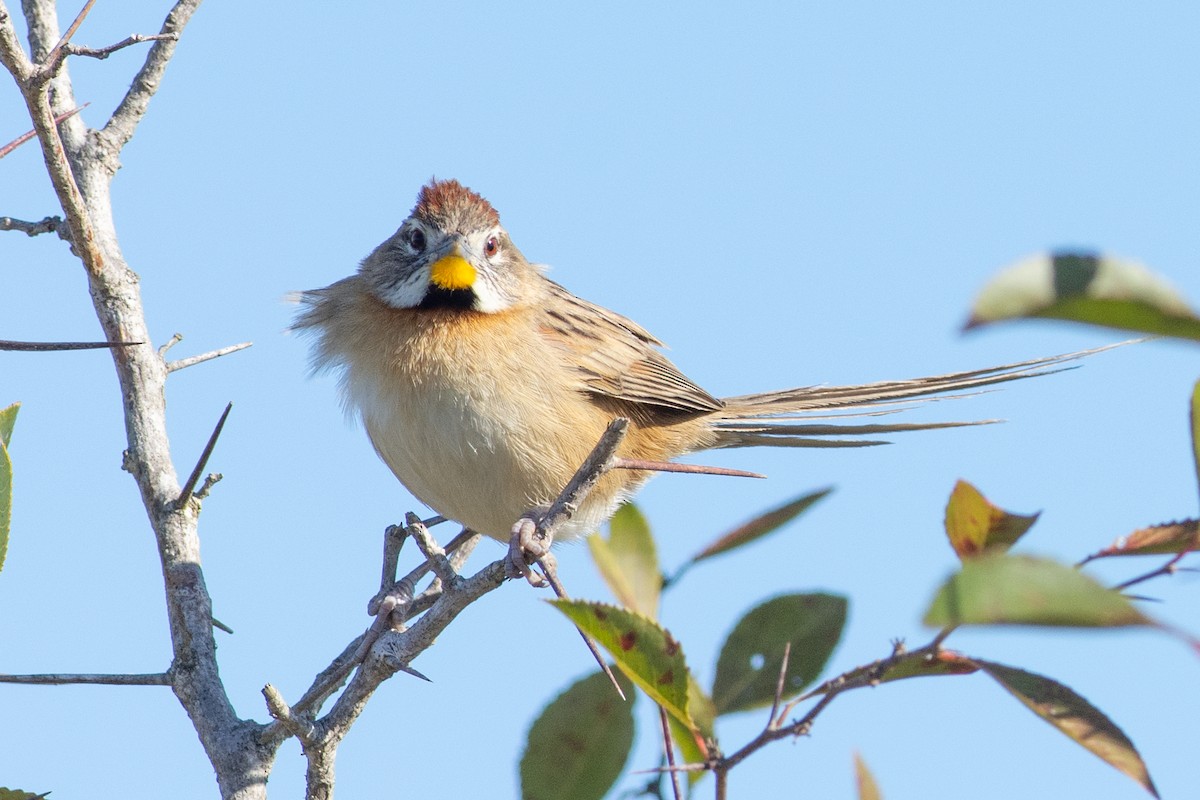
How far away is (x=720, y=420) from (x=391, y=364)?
5.25 ft

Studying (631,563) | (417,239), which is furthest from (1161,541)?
(417,239)

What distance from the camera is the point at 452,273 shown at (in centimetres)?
486

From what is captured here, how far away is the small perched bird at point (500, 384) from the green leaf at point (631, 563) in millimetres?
2218

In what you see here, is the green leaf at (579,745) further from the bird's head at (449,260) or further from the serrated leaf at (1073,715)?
the bird's head at (449,260)

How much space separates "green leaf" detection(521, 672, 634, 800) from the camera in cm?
175

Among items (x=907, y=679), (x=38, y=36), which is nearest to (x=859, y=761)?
(x=907, y=679)

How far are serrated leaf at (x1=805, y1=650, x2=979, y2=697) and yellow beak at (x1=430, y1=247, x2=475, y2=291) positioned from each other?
132 inches

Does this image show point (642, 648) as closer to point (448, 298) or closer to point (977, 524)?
point (977, 524)

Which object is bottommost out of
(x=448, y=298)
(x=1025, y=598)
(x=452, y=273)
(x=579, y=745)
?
(x=1025, y=598)

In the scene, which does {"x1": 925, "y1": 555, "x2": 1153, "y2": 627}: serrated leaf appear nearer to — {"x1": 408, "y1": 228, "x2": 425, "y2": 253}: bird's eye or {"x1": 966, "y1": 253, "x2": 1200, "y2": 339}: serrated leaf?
{"x1": 966, "y1": 253, "x2": 1200, "y2": 339}: serrated leaf

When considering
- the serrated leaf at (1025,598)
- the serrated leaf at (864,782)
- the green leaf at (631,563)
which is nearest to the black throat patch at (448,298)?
the green leaf at (631,563)

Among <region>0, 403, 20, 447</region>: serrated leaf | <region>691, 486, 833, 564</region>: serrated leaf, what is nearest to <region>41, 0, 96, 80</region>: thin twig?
<region>0, 403, 20, 447</region>: serrated leaf

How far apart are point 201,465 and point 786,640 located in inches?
70.9

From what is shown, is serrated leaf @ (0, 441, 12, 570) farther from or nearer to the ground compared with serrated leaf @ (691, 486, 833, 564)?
farther from the ground
